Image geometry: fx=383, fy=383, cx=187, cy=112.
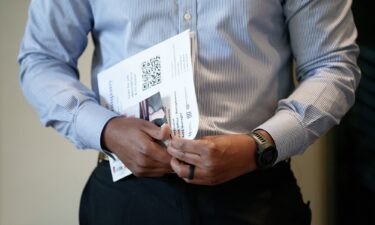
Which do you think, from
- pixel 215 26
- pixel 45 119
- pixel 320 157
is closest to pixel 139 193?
pixel 45 119

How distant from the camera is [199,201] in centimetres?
72

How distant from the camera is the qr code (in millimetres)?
674

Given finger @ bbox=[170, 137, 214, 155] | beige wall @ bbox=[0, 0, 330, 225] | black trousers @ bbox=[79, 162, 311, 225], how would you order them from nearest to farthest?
finger @ bbox=[170, 137, 214, 155], black trousers @ bbox=[79, 162, 311, 225], beige wall @ bbox=[0, 0, 330, 225]

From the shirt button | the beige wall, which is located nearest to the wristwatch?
the shirt button

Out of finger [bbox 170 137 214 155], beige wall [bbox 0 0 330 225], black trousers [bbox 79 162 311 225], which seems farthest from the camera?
beige wall [bbox 0 0 330 225]

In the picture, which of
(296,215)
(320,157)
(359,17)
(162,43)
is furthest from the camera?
(320,157)

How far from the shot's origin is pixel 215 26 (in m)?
0.72

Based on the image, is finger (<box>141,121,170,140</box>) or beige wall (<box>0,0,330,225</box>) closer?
finger (<box>141,121,170,140</box>)

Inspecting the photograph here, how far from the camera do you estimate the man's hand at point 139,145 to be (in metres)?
0.65

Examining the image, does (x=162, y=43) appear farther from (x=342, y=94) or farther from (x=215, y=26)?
(x=342, y=94)

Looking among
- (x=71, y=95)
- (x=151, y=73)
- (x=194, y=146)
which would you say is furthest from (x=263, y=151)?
(x=71, y=95)

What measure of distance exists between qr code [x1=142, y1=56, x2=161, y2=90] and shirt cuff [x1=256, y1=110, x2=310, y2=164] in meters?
0.21

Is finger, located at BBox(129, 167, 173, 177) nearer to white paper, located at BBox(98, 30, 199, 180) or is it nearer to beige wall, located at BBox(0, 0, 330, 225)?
white paper, located at BBox(98, 30, 199, 180)

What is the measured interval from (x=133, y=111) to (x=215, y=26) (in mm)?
222
